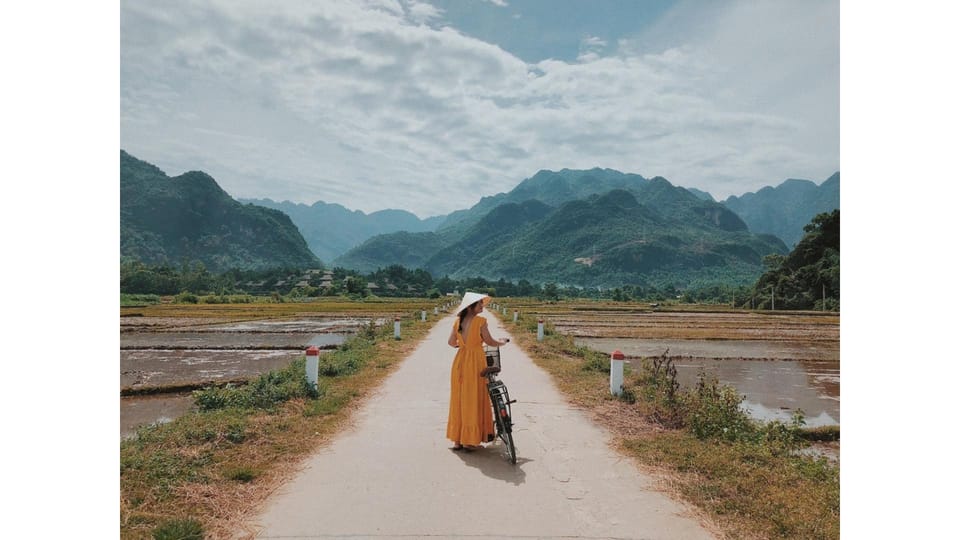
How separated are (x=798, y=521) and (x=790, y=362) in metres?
16.1

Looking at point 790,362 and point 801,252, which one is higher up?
point 801,252

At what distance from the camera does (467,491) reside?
13.6ft

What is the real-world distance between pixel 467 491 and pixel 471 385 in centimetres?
113

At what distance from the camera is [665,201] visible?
607 feet

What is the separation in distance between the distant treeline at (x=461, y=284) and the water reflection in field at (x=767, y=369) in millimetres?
31194

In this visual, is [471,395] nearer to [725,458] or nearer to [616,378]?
[725,458]

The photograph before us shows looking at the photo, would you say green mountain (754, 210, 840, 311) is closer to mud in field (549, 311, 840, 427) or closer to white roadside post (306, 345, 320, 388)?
mud in field (549, 311, 840, 427)

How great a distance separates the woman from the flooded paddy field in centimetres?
357

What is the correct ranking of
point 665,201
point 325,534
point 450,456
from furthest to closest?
point 665,201 < point 450,456 < point 325,534

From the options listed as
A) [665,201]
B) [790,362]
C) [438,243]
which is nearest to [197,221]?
[438,243]

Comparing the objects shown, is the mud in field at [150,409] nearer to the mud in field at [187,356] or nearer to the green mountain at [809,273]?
the mud in field at [187,356]

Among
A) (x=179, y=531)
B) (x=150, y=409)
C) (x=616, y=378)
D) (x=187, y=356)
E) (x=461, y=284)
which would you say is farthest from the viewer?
(x=461, y=284)

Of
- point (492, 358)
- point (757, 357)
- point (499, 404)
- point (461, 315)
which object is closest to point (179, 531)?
point (499, 404)
